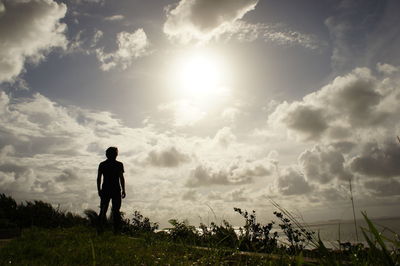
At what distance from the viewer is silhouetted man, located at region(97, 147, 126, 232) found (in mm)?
9523

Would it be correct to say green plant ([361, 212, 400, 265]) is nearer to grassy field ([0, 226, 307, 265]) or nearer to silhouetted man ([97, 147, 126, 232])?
grassy field ([0, 226, 307, 265])

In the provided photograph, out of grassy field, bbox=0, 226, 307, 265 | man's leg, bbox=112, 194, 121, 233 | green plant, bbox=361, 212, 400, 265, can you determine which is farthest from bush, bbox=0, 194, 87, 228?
green plant, bbox=361, 212, 400, 265

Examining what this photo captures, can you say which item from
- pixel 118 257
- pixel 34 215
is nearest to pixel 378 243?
pixel 118 257

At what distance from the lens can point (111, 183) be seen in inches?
380

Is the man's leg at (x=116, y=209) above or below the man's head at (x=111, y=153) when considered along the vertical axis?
below

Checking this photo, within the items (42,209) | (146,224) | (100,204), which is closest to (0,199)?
(42,209)

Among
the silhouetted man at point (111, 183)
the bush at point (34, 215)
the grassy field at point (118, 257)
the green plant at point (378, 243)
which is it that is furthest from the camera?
the bush at point (34, 215)

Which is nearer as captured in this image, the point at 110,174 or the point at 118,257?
the point at 118,257

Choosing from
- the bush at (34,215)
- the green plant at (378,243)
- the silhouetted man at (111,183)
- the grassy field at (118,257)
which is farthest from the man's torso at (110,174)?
the green plant at (378,243)

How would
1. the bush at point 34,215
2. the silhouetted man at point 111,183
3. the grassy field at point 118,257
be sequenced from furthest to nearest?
the bush at point 34,215, the silhouetted man at point 111,183, the grassy field at point 118,257

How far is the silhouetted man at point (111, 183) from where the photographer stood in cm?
Answer: 952

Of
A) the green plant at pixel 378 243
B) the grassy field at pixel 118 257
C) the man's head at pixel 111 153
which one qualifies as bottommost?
the grassy field at pixel 118 257

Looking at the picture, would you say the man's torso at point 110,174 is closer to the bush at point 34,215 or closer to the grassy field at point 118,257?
the grassy field at point 118,257

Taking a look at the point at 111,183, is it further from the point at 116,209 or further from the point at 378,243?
the point at 378,243
